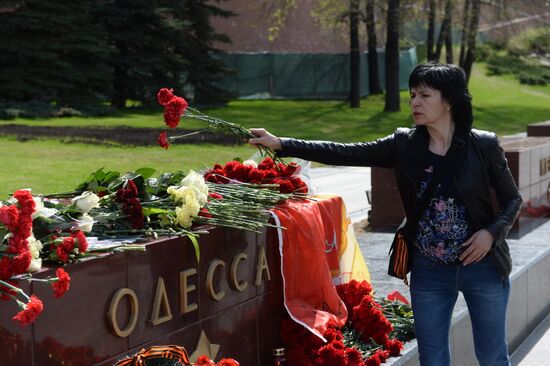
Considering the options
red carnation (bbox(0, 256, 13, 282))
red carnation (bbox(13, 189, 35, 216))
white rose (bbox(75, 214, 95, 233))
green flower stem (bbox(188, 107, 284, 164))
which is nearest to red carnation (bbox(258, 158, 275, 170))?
green flower stem (bbox(188, 107, 284, 164))

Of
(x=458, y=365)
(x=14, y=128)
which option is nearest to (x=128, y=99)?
(x=14, y=128)

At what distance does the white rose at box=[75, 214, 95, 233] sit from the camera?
4195mm

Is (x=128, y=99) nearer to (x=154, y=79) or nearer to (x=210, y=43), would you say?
(x=154, y=79)

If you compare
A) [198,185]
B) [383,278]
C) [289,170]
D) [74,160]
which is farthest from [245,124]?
[198,185]

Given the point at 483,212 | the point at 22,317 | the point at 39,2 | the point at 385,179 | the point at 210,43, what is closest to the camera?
the point at 22,317

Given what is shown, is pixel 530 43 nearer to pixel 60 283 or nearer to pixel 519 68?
pixel 519 68

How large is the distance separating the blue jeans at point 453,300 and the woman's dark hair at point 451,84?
654 millimetres

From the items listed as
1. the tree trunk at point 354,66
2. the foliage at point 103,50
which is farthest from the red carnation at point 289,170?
the tree trunk at point 354,66

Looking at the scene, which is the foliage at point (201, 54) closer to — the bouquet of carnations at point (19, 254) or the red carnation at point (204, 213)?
the red carnation at point (204, 213)

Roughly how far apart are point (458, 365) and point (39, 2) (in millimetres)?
28275

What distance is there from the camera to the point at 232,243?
200 inches

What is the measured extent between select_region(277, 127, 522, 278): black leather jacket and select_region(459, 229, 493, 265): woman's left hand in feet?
0.14

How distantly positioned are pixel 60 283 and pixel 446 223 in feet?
6.06

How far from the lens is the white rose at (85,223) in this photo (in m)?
4.20
